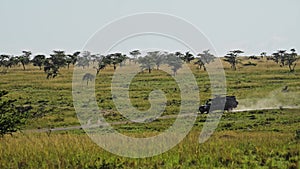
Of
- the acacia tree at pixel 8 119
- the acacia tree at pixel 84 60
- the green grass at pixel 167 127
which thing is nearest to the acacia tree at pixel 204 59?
the green grass at pixel 167 127

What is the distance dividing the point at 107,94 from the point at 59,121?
64.4ft

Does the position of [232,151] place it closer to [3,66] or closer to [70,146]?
[70,146]

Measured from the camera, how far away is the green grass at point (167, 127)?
1043 centimetres

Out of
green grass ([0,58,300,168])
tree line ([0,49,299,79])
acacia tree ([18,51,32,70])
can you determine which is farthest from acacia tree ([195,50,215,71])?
acacia tree ([18,51,32,70])

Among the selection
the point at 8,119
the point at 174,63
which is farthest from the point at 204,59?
the point at 8,119

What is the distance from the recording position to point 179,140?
44.1ft

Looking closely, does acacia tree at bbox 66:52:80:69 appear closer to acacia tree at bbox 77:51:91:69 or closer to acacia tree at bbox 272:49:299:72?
acacia tree at bbox 77:51:91:69

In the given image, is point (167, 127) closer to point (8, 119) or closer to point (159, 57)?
point (8, 119)

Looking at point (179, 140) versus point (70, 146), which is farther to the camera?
point (179, 140)

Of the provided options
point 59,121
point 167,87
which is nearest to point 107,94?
point 167,87

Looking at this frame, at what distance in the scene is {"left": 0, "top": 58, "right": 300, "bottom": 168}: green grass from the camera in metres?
10.4

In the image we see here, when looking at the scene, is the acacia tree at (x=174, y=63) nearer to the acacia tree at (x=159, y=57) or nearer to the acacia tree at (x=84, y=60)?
the acacia tree at (x=159, y=57)

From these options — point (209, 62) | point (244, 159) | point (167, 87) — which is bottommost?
point (244, 159)

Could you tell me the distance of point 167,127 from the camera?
28750 millimetres
